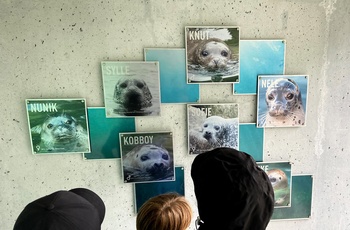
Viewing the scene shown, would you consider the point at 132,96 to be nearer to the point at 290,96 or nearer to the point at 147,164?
the point at 147,164

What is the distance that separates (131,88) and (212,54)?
333 mm

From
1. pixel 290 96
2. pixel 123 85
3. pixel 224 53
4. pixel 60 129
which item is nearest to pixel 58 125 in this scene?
pixel 60 129

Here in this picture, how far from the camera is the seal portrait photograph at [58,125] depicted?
0.89 meters

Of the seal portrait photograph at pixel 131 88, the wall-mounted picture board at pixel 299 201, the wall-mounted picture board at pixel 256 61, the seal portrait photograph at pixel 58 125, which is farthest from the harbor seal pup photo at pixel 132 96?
the wall-mounted picture board at pixel 299 201

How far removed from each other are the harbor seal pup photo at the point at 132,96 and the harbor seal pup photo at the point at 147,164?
0.15 metres

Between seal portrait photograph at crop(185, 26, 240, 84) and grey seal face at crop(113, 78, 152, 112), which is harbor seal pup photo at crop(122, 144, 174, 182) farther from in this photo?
seal portrait photograph at crop(185, 26, 240, 84)

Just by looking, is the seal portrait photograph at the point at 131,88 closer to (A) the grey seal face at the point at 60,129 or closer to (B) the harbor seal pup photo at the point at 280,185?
(A) the grey seal face at the point at 60,129

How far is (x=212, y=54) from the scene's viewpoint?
A: 0.91m

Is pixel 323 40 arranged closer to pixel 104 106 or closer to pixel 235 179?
pixel 235 179

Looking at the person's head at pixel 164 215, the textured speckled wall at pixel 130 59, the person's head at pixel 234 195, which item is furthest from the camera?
the textured speckled wall at pixel 130 59

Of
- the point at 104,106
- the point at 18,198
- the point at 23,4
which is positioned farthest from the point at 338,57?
the point at 18,198

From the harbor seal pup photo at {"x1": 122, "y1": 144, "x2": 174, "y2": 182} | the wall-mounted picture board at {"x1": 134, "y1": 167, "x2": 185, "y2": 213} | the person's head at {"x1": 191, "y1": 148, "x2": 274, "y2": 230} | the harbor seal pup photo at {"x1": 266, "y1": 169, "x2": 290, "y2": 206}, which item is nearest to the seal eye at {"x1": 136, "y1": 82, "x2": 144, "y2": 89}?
the harbor seal pup photo at {"x1": 122, "y1": 144, "x2": 174, "y2": 182}

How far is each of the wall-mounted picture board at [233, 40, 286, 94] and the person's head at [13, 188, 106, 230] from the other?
2.17 ft

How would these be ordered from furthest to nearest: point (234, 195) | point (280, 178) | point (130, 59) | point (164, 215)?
point (280, 178), point (130, 59), point (164, 215), point (234, 195)
